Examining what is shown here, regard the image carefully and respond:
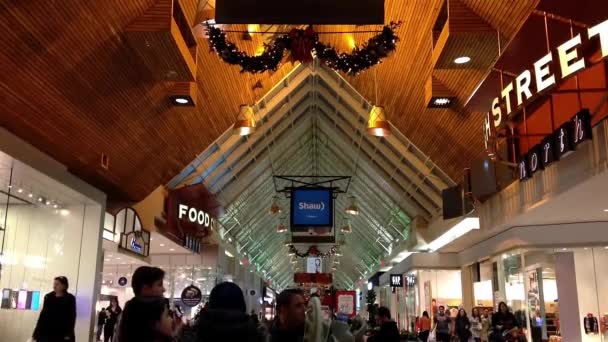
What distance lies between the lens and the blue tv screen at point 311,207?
46.2ft

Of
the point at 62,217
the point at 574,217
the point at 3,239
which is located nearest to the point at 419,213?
the point at 574,217

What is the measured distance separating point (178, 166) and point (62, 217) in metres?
3.44

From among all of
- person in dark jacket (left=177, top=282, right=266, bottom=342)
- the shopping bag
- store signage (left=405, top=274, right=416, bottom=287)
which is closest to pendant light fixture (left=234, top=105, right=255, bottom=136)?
the shopping bag

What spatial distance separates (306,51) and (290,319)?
481cm

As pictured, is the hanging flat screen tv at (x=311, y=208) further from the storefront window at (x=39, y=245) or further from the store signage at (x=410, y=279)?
the store signage at (x=410, y=279)

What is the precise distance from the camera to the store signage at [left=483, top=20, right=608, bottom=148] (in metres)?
5.72

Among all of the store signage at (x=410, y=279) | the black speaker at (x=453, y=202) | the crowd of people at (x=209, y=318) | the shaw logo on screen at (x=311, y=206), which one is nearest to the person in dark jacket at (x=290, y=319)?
the crowd of people at (x=209, y=318)

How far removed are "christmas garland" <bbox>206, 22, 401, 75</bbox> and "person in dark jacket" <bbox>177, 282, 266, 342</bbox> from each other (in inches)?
206

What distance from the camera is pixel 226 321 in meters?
2.22

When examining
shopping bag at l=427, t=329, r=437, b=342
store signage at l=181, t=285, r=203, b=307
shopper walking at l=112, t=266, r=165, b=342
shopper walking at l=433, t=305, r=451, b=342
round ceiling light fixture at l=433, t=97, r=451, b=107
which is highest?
round ceiling light fixture at l=433, t=97, r=451, b=107

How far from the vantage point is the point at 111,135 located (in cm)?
1026

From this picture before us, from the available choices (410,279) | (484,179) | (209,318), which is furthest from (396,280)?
(209,318)

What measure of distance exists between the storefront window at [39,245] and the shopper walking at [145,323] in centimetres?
724

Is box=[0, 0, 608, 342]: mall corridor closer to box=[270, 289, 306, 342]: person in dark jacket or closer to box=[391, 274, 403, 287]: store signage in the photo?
box=[270, 289, 306, 342]: person in dark jacket
